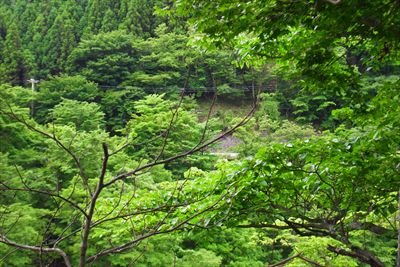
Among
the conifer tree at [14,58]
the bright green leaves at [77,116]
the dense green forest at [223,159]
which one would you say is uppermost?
the dense green forest at [223,159]

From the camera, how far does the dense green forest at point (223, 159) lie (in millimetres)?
1769

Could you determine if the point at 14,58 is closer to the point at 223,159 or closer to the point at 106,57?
the point at 106,57

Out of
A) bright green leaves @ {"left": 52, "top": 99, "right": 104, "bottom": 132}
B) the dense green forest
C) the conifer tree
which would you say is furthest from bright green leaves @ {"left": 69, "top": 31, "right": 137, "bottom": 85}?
bright green leaves @ {"left": 52, "top": 99, "right": 104, "bottom": 132}

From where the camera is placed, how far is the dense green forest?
69.6 inches

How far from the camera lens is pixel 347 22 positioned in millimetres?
1830

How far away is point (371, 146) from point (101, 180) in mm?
1901

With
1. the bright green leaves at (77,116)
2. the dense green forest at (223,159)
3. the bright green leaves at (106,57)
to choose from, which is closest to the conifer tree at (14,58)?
the dense green forest at (223,159)

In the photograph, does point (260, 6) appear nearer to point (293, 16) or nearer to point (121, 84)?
point (293, 16)

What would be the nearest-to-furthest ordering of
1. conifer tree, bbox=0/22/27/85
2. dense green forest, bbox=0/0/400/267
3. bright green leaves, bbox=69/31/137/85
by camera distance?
dense green forest, bbox=0/0/400/267
conifer tree, bbox=0/22/27/85
bright green leaves, bbox=69/31/137/85

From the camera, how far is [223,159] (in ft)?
22.0

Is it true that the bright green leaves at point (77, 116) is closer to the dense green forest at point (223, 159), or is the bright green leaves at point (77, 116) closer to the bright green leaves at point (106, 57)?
the dense green forest at point (223, 159)

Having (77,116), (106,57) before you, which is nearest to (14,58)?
(106,57)

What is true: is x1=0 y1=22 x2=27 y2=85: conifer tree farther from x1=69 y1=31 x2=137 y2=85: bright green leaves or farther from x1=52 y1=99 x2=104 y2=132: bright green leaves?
x1=52 y1=99 x2=104 y2=132: bright green leaves

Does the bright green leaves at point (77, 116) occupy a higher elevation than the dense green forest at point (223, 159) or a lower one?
lower
